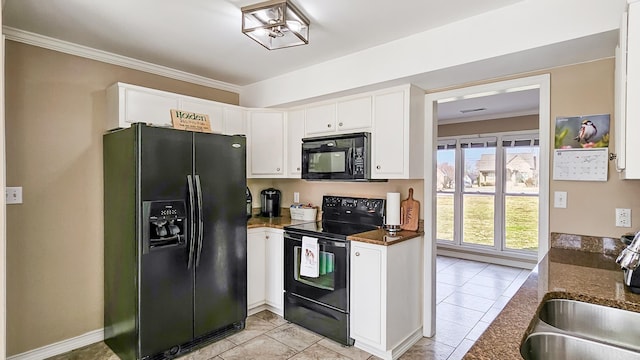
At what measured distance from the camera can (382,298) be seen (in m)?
2.45

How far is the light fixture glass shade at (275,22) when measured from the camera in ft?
6.31

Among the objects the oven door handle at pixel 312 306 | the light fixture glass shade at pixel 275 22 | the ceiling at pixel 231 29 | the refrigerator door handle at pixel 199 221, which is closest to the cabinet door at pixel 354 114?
the ceiling at pixel 231 29

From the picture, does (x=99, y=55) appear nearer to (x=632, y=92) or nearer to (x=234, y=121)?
(x=234, y=121)

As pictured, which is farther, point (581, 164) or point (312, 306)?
point (312, 306)

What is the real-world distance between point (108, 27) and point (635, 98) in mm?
2933

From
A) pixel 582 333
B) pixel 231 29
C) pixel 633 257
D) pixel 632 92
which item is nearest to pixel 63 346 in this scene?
pixel 231 29

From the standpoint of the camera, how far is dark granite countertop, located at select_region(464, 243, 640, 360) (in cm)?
98

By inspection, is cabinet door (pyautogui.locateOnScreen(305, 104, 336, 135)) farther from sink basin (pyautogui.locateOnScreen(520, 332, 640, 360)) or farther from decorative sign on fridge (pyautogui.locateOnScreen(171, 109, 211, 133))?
sink basin (pyautogui.locateOnScreen(520, 332, 640, 360))

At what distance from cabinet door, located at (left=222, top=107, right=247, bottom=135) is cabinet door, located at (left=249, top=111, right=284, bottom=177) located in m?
0.10

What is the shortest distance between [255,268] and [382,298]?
133 cm

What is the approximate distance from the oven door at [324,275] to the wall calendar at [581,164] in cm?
155

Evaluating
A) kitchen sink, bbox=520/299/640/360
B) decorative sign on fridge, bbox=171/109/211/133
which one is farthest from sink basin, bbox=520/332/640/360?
decorative sign on fridge, bbox=171/109/211/133

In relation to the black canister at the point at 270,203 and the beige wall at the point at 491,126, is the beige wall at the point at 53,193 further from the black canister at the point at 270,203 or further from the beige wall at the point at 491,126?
the beige wall at the point at 491,126

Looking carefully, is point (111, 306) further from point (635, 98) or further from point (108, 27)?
point (635, 98)
